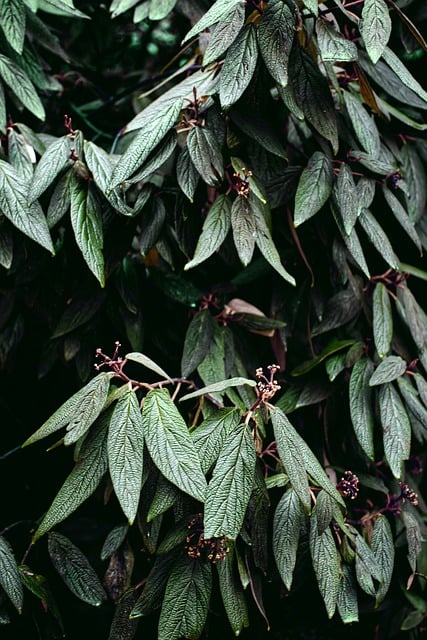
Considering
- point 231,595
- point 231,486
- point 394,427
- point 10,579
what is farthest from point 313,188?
point 10,579

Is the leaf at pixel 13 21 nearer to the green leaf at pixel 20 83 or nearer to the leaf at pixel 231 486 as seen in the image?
the green leaf at pixel 20 83

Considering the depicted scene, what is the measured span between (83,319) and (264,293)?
0.40 metres

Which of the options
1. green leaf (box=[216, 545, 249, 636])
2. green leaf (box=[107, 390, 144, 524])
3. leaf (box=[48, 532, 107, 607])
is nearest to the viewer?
green leaf (box=[107, 390, 144, 524])

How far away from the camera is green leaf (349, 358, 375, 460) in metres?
1.15

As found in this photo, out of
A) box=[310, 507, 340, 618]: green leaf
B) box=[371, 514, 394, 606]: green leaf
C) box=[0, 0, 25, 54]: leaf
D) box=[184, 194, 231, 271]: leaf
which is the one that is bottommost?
box=[371, 514, 394, 606]: green leaf

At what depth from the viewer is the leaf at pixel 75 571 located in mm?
1084

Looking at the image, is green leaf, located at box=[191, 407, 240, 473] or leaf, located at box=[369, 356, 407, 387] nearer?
green leaf, located at box=[191, 407, 240, 473]

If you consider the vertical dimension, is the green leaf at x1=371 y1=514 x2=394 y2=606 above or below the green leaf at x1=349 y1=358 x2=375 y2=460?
below

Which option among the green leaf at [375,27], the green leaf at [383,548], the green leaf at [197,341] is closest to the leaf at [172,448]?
the green leaf at [197,341]

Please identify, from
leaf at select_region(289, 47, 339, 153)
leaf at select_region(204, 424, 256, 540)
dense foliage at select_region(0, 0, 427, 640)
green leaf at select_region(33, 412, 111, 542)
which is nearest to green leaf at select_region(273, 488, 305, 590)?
dense foliage at select_region(0, 0, 427, 640)

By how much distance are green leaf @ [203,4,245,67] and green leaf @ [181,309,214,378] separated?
0.40 metres

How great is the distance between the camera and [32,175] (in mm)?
1156

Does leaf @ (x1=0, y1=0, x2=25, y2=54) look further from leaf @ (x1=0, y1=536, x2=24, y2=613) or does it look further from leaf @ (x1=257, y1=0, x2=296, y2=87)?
leaf @ (x1=0, y1=536, x2=24, y2=613)

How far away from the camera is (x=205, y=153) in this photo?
107 centimetres
